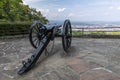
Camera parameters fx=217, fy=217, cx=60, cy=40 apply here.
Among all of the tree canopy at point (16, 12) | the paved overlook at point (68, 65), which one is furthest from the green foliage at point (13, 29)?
the paved overlook at point (68, 65)

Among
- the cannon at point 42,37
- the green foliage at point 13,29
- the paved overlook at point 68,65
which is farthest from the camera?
the green foliage at point 13,29

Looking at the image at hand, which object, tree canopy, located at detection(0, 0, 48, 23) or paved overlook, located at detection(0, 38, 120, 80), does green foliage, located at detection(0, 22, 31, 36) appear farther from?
paved overlook, located at detection(0, 38, 120, 80)

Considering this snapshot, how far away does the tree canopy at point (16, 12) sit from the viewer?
41.4ft

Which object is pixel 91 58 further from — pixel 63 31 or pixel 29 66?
pixel 29 66

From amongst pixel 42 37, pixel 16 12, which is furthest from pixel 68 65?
pixel 16 12

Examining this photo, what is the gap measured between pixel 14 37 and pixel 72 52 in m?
4.41

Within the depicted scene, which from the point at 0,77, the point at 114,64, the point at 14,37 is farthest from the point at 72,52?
the point at 14,37

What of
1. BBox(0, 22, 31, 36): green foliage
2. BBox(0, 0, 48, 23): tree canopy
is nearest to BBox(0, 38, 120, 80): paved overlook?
BBox(0, 22, 31, 36): green foliage

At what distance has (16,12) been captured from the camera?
43.1 feet

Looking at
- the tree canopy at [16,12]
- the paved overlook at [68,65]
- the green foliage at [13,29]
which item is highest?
the tree canopy at [16,12]

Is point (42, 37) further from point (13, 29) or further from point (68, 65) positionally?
point (13, 29)

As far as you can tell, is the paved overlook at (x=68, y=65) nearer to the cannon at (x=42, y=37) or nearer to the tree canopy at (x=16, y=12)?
the cannon at (x=42, y=37)

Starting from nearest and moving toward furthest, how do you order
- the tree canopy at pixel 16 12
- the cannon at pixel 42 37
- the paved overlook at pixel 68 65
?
the paved overlook at pixel 68 65 → the cannon at pixel 42 37 → the tree canopy at pixel 16 12

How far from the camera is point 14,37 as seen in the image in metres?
10.0
